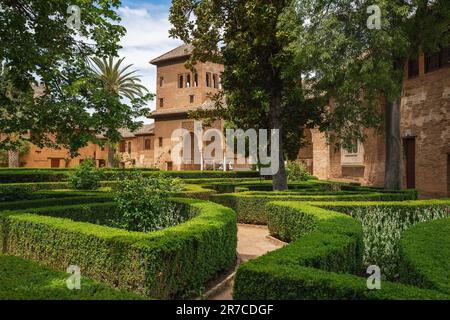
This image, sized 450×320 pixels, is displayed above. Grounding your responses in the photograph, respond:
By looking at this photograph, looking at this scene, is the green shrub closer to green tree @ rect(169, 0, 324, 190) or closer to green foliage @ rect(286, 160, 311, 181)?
green tree @ rect(169, 0, 324, 190)

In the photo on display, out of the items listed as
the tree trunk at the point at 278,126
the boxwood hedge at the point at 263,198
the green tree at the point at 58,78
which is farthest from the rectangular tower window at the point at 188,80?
the green tree at the point at 58,78

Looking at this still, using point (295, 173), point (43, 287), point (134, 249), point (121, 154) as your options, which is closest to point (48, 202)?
point (134, 249)

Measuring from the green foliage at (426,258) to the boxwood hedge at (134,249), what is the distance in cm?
296

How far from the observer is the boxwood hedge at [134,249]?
541cm

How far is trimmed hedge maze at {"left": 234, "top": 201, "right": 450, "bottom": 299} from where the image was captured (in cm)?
375

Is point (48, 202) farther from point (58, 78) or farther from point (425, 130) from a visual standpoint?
point (425, 130)

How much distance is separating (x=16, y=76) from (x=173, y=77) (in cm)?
3768

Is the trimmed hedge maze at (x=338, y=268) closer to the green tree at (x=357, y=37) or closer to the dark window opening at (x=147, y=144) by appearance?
the green tree at (x=357, y=37)

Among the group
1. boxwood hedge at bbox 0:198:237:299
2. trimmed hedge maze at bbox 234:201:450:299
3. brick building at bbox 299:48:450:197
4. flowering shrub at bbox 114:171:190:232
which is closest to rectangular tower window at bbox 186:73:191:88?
brick building at bbox 299:48:450:197

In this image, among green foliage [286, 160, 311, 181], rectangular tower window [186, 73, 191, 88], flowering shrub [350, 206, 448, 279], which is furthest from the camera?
rectangular tower window [186, 73, 191, 88]

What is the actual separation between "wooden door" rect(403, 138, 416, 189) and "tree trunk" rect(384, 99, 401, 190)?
4.41m

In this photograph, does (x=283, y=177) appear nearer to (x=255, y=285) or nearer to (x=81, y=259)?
(x=81, y=259)

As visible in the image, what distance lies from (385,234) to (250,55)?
957 cm

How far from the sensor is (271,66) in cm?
1602
